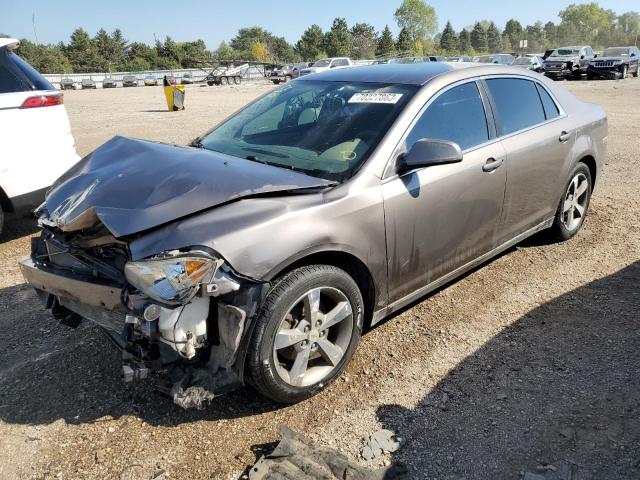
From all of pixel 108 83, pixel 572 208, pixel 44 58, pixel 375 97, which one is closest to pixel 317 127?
pixel 375 97

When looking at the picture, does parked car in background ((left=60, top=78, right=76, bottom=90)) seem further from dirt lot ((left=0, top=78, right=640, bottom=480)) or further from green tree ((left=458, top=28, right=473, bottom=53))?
green tree ((left=458, top=28, right=473, bottom=53))

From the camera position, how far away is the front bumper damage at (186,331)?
7.80 feet

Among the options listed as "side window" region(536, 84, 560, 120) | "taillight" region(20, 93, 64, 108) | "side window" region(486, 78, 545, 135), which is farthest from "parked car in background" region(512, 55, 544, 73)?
"taillight" region(20, 93, 64, 108)

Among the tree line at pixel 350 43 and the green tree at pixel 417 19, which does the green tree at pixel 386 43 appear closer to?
the tree line at pixel 350 43

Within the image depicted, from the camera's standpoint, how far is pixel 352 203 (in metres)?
2.86

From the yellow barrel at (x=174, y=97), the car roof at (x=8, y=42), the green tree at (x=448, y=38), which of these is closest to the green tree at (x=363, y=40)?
the green tree at (x=448, y=38)

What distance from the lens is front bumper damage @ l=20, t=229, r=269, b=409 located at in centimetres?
238

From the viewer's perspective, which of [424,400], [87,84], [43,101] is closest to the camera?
[424,400]

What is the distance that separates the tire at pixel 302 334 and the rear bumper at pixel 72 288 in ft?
2.33

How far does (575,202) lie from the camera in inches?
195

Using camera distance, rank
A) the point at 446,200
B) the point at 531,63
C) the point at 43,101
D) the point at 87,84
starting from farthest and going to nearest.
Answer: the point at 87,84
the point at 531,63
the point at 43,101
the point at 446,200

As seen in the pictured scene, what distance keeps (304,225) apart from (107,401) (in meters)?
1.49

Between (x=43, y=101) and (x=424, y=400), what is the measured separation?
4635mm

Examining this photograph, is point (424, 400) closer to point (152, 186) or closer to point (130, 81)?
point (152, 186)
